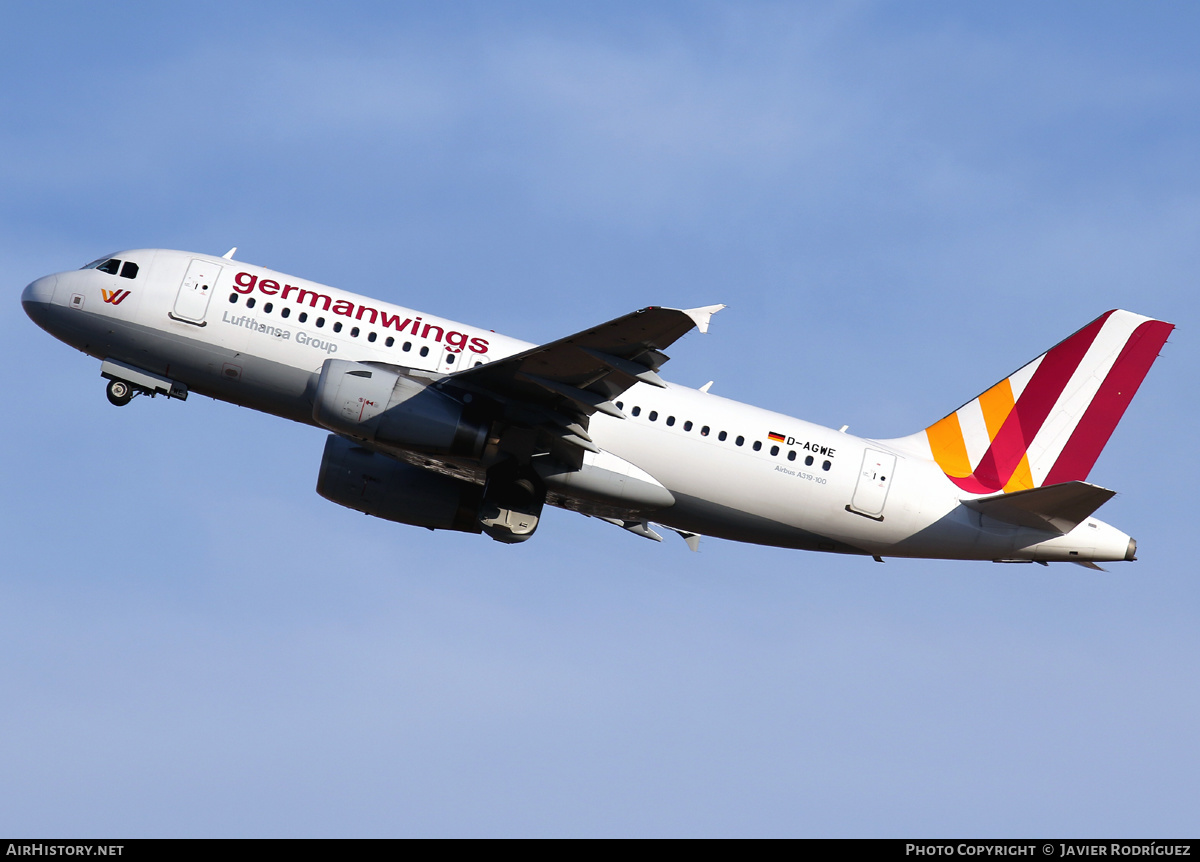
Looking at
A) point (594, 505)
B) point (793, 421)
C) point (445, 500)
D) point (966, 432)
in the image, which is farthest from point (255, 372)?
point (966, 432)

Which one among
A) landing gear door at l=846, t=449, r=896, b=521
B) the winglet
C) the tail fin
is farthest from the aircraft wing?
the tail fin

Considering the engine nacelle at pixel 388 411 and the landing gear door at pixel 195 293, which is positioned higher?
the landing gear door at pixel 195 293

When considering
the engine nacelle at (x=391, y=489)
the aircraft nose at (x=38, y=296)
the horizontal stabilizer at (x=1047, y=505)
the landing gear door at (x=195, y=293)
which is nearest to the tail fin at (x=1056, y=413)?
the horizontal stabilizer at (x=1047, y=505)

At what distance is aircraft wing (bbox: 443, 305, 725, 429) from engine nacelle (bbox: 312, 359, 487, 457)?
2.68 feet

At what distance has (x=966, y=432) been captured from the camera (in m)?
33.0

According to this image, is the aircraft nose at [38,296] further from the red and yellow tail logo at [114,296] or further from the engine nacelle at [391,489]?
the engine nacelle at [391,489]

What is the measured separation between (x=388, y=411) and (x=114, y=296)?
8451 millimetres

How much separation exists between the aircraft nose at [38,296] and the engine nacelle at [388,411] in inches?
331

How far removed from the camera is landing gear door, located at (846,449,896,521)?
30578 millimetres

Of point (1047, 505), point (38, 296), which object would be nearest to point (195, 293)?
point (38, 296)

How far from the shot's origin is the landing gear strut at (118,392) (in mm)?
30547

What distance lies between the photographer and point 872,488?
3069 cm

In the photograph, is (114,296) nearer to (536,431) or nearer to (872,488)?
(536,431)

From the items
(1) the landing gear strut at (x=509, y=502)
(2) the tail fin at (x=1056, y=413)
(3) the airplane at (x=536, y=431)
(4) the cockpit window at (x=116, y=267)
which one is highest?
(2) the tail fin at (x=1056, y=413)
